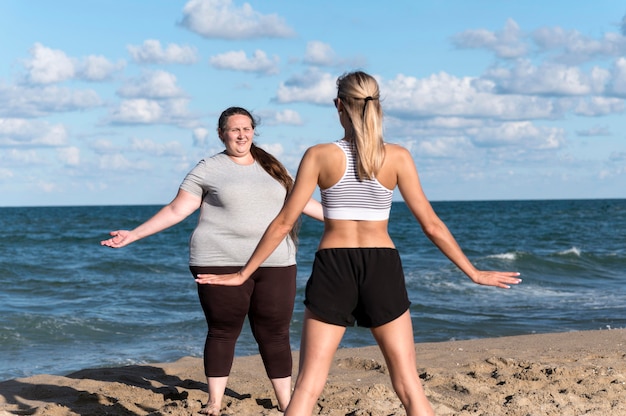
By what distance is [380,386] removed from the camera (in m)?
6.11

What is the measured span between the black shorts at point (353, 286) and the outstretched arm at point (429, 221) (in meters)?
0.23

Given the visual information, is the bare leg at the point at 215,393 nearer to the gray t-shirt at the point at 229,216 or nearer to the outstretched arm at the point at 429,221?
the gray t-shirt at the point at 229,216

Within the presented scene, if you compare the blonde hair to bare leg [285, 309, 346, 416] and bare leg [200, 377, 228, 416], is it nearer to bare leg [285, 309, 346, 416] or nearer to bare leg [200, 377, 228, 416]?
bare leg [285, 309, 346, 416]

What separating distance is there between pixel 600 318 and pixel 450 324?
7.15ft

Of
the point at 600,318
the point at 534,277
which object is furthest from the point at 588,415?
the point at 534,277

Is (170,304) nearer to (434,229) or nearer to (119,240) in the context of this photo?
(119,240)

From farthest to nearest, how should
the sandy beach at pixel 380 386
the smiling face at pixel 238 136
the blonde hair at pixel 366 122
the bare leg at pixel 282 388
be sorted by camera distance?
the sandy beach at pixel 380 386
the bare leg at pixel 282 388
the smiling face at pixel 238 136
the blonde hair at pixel 366 122

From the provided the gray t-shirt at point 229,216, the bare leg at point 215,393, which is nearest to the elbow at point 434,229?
the gray t-shirt at point 229,216

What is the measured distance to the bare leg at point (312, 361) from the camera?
354cm

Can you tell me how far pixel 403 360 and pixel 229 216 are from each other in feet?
6.03

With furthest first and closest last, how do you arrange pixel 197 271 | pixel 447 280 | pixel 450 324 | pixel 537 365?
pixel 447 280 < pixel 450 324 < pixel 537 365 < pixel 197 271

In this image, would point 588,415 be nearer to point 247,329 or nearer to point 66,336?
point 247,329

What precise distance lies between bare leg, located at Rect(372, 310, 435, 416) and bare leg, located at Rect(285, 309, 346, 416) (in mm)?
193

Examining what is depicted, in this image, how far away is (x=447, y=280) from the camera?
1700cm
